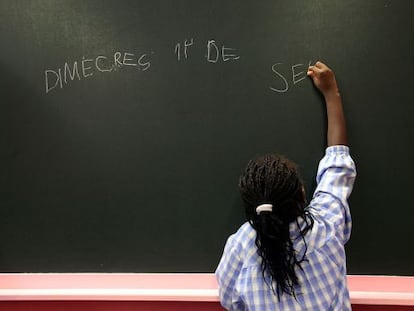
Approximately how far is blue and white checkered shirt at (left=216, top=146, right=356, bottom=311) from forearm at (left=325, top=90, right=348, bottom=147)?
A: 180mm

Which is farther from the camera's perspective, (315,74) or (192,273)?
(192,273)

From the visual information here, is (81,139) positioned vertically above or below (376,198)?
above

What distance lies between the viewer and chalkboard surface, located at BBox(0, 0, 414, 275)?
3.91 ft

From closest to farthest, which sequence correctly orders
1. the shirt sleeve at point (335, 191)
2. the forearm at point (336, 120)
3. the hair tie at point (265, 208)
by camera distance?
the hair tie at point (265, 208), the shirt sleeve at point (335, 191), the forearm at point (336, 120)

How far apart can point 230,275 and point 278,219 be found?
0.21 m

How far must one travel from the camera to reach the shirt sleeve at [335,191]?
104cm

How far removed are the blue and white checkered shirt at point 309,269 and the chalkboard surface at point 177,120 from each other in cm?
21

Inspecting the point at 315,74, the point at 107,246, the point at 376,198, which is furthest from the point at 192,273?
the point at 315,74

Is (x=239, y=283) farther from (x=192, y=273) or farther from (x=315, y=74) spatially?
(x=315, y=74)

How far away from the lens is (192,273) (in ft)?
4.27

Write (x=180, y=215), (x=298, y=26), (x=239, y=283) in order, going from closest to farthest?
1. (x=239, y=283)
2. (x=298, y=26)
3. (x=180, y=215)

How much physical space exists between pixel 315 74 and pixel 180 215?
2.06 feet

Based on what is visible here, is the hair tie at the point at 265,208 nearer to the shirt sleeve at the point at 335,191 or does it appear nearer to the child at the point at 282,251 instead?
the child at the point at 282,251

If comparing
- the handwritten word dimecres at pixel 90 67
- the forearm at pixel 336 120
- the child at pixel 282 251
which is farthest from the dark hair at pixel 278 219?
the handwritten word dimecres at pixel 90 67
